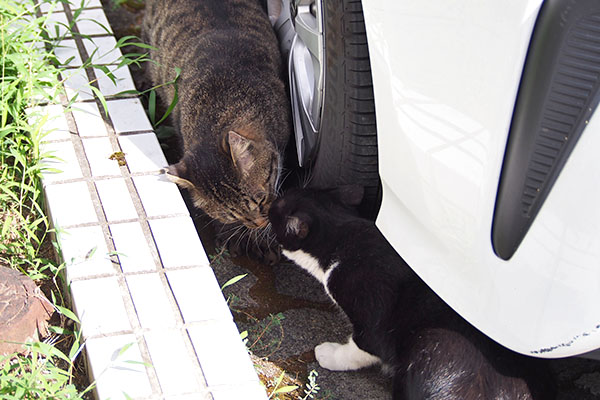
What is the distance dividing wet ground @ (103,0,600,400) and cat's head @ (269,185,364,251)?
0.25 m

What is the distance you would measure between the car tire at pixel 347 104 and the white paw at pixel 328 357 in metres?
0.65

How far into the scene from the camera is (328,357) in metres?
2.51

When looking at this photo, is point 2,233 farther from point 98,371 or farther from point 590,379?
point 590,379

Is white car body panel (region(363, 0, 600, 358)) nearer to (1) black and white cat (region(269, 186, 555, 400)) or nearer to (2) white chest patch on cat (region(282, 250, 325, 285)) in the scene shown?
(1) black and white cat (region(269, 186, 555, 400))

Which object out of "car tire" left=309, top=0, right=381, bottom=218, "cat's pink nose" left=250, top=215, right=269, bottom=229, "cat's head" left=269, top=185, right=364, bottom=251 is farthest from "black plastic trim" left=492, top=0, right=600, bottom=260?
"cat's pink nose" left=250, top=215, right=269, bottom=229

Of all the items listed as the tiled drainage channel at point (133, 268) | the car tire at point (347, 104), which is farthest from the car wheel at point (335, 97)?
the tiled drainage channel at point (133, 268)

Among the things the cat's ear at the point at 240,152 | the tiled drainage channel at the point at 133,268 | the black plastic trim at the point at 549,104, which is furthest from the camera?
the cat's ear at the point at 240,152

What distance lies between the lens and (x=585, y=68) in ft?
4.67

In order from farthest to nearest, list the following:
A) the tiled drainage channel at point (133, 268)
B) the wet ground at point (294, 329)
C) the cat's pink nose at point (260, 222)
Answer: the cat's pink nose at point (260, 222)
the wet ground at point (294, 329)
the tiled drainage channel at point (133, 268)

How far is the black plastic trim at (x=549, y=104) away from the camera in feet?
4.63

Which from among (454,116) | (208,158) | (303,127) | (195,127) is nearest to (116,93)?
(195,127)

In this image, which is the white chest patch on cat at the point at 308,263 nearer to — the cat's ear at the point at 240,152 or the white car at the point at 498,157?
the cat's ear at the point at 240,152

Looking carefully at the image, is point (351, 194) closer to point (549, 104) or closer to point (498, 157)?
point (498, 157)

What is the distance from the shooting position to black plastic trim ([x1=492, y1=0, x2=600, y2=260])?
1.41 meters
